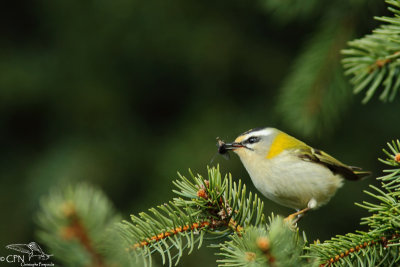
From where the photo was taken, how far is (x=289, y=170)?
2.72m

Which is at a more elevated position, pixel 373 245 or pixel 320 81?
pixel 320 81

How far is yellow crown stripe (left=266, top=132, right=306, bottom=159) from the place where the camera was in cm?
289

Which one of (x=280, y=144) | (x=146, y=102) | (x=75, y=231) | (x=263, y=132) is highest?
(x=146, y=102)

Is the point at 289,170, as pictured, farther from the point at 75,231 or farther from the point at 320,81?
the point at 75,231

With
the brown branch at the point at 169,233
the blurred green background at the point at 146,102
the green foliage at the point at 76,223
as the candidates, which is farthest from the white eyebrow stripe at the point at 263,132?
the green foliage at the point at 76,223

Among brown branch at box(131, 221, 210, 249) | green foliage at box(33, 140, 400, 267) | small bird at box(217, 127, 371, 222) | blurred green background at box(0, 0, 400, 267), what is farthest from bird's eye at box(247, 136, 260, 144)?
brown branch at box(131, 221, 210, 249)

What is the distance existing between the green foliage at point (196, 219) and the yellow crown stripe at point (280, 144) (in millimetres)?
1169

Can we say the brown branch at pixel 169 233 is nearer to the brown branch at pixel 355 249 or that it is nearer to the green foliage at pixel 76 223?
the brown branch at pixel 355 249

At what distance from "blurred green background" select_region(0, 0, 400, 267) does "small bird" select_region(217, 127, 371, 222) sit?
3.24ft

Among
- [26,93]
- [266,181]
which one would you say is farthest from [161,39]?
[266,181]

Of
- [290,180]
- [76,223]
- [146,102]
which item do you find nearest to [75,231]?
[76,223]

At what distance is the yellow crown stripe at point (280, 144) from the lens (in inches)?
114

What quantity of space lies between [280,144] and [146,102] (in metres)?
2.07

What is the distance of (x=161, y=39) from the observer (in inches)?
177
